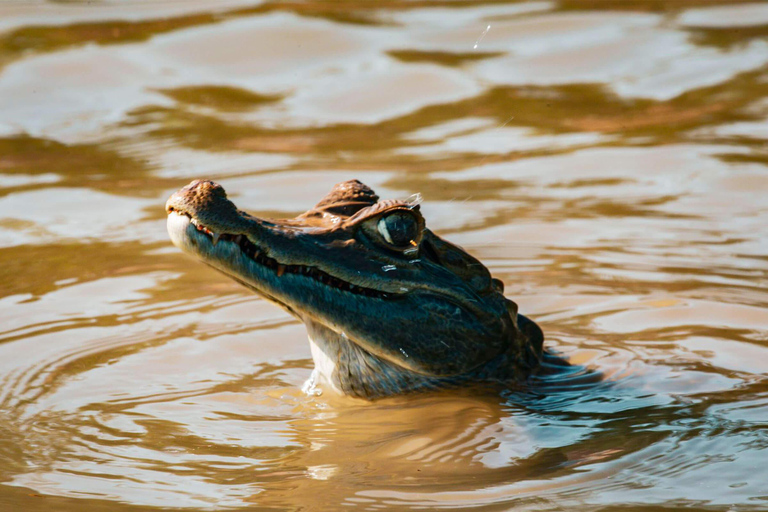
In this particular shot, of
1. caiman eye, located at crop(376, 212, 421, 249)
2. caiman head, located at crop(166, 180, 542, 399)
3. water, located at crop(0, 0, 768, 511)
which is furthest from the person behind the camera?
caiman eye, located at crop(376, 212, 421, 249)

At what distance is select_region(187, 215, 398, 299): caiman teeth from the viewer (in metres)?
3.11

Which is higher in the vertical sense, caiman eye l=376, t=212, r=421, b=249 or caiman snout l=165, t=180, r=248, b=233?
caiman snout l=165, t=180, r=248, b=233

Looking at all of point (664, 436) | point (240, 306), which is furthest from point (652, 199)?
point (664, 436)

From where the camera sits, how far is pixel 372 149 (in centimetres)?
764

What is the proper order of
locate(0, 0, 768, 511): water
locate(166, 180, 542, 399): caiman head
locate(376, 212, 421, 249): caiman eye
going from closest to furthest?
1. locate(0, 0, 768, 511): water
2. locate(166, 180, 542, 399): caiman head
3. locate(376, 212, 421, 249): caiman eye

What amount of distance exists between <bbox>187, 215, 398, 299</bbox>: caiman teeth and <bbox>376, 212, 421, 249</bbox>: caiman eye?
18 cm

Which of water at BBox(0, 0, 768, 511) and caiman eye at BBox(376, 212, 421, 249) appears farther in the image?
caiman eye at BBox(376, 212, 421, 249)

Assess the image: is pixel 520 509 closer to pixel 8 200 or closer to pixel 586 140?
pixel 8 200

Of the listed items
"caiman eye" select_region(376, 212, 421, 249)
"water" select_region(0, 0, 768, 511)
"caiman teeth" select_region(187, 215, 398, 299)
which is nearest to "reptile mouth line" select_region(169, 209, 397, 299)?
"caiman teeth" select_region(187, 215, 398, 299)

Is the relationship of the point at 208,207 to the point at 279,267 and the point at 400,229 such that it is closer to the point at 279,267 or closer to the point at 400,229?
the point at 279,267

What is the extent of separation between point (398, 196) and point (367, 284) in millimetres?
3100

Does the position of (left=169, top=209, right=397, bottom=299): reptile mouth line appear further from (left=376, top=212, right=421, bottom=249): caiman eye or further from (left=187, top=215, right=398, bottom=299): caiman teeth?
(left=376, top=212, right=421, bottom=249): caiman eye

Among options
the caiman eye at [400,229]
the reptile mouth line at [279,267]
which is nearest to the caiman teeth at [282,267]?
the reptile mouth line at [279,267]

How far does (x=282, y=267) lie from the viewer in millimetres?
3227
